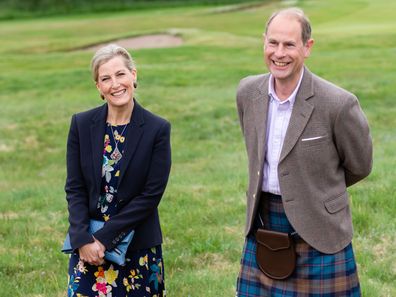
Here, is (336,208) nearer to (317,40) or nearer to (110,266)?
(110,266)

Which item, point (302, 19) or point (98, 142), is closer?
point (302, 19)

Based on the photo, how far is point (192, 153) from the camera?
10.5 m

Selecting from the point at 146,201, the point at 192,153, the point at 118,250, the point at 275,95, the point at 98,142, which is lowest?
the point at 192,153

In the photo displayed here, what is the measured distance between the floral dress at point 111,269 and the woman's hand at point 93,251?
3.6 inches

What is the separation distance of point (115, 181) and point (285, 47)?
115 centimetres

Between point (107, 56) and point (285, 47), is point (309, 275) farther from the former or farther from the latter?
point (107, 56)

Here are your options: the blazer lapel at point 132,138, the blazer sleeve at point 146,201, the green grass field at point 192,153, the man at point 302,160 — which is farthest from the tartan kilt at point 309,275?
the green grass field at point 192,153

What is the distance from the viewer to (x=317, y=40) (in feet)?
79.9

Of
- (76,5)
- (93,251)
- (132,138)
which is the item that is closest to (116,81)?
(132,138)

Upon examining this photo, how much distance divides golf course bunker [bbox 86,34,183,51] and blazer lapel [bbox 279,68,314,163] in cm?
2388

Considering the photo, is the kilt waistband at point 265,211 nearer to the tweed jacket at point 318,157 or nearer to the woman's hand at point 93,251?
the tweed jacket at point 318,157

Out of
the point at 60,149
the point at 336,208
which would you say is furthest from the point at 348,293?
the point at 60,149

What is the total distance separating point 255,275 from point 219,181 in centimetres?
437

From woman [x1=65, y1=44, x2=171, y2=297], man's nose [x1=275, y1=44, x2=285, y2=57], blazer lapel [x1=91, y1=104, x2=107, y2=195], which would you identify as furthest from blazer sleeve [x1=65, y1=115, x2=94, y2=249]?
man's nose [x1=275, y1=44, x2=285, y2=57]
